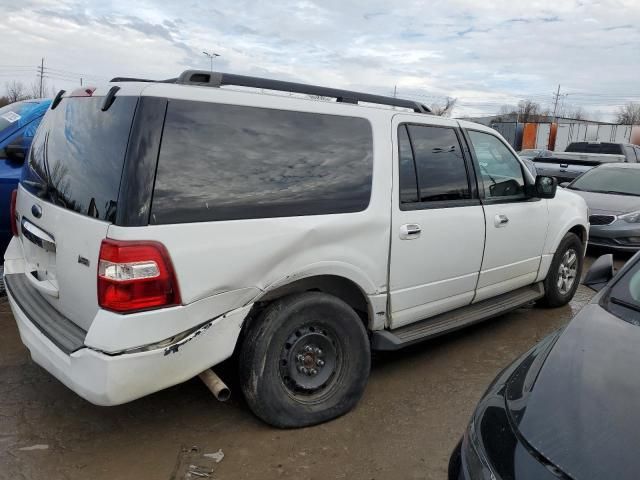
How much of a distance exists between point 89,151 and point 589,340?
257 cm

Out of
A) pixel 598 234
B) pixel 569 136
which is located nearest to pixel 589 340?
pixel 598 234

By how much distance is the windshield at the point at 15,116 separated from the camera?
5289mm

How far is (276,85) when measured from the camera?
10.2ft

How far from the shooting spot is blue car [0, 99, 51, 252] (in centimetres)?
491

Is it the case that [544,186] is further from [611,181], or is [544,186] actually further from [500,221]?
[611,181]

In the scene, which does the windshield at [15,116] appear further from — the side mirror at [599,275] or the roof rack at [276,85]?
the side mirror at [599,275]

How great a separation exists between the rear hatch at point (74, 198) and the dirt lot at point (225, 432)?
0.76 metres

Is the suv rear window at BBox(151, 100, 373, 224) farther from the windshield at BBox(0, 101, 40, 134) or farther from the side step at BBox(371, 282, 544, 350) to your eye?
the windshield at BBox(0, 101, 40, 134)

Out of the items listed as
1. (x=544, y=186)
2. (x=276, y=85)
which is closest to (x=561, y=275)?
(x=544, y=186)

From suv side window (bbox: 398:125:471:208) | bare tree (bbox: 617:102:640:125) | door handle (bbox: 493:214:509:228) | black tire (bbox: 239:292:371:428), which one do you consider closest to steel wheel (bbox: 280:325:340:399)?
black tire (bbox: 239:292:371:428)

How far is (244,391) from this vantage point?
292 cm

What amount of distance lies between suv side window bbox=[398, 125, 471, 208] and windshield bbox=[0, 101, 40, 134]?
13.3 feet

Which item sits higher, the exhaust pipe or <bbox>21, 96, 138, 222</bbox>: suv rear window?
<bbox>21, 96, 138, 222</bbox>: suv rear window

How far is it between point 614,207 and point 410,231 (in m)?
5.96
